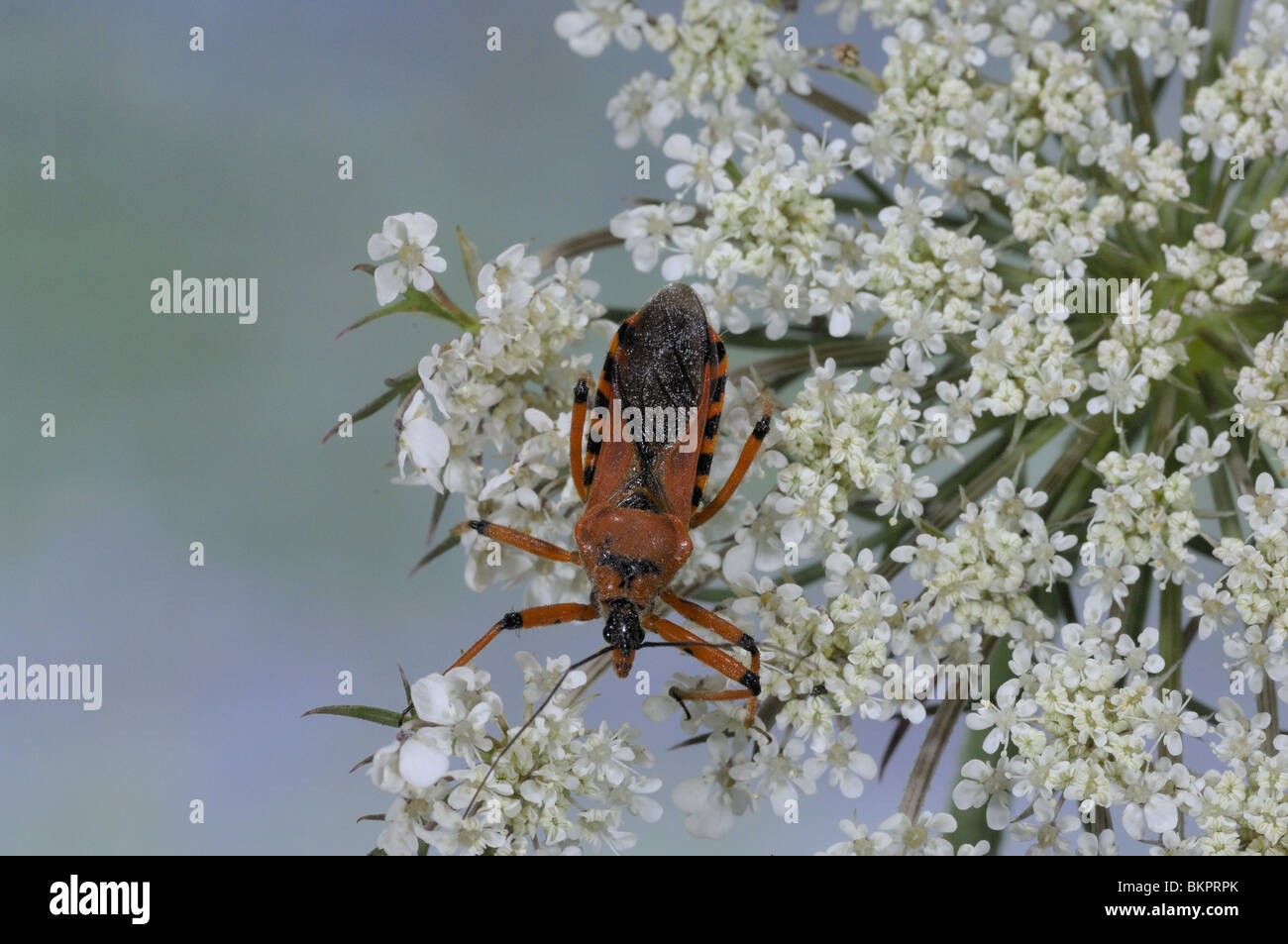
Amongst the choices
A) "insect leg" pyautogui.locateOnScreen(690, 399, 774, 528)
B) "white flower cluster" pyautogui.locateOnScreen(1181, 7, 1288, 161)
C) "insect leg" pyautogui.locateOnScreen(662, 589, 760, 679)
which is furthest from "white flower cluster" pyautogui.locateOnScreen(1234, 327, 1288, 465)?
"insect leg" pyautogui.locateOnScreen(662, 589, 760, 679)

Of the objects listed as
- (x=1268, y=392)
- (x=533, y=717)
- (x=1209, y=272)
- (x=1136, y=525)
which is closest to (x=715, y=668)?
(x=533, y=717)

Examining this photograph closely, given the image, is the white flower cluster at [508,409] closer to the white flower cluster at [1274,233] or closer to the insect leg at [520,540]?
the insect leg at [520,540]

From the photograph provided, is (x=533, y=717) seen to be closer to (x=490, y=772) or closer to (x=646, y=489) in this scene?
(x=490, y=772)

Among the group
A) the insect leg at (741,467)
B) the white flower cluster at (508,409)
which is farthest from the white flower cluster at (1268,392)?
the white flower cluster at (508,409)

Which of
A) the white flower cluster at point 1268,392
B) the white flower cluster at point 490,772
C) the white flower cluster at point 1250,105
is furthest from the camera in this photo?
the white flower cluster at point 1250,105

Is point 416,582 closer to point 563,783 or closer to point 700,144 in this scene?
point 563,783
